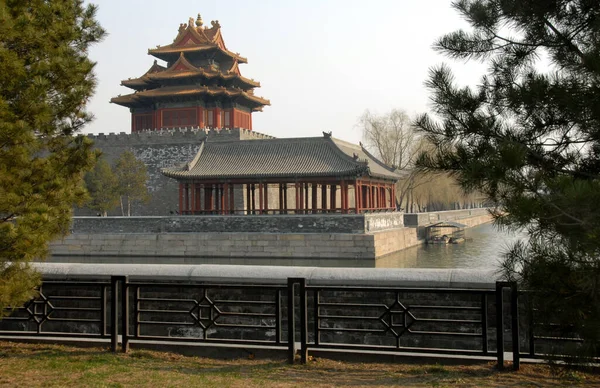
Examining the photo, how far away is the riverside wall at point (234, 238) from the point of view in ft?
68.6

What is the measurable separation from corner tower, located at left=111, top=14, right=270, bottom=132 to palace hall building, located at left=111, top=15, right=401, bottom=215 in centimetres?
6

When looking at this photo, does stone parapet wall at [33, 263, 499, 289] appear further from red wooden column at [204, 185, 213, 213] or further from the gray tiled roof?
red wooden column at [204, 185, 213, 213]

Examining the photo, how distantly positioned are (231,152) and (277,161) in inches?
87.2

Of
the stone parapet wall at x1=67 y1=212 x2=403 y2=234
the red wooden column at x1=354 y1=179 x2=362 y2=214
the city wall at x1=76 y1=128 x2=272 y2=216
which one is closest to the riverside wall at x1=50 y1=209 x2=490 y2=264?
the stone parapet wall at x1=67 y1=212 x2=403 y2=234

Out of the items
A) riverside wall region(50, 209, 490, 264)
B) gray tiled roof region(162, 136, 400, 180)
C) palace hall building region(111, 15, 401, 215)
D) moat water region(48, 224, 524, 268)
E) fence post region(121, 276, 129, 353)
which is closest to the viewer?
fence post region(121, 276, 129, 353)

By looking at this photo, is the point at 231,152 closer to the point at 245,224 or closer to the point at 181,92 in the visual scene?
the point at 245,224

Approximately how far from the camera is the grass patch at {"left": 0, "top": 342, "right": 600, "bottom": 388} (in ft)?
12.5

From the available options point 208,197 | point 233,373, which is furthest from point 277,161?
point 233,373

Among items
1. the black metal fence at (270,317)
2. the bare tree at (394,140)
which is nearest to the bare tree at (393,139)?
the bare tree at (394,140)

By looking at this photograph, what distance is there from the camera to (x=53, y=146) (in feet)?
16.1

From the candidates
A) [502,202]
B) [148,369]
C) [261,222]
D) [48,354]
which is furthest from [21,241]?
Answer: [261,222]

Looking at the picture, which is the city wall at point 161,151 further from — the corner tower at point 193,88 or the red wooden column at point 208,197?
the red wooden column at point 208,197

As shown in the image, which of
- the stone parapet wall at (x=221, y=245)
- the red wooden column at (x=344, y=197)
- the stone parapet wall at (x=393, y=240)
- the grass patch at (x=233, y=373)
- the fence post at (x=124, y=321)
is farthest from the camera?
the red wooden column at (x=344, y=197)

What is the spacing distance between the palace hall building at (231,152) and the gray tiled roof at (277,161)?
0.12ft
